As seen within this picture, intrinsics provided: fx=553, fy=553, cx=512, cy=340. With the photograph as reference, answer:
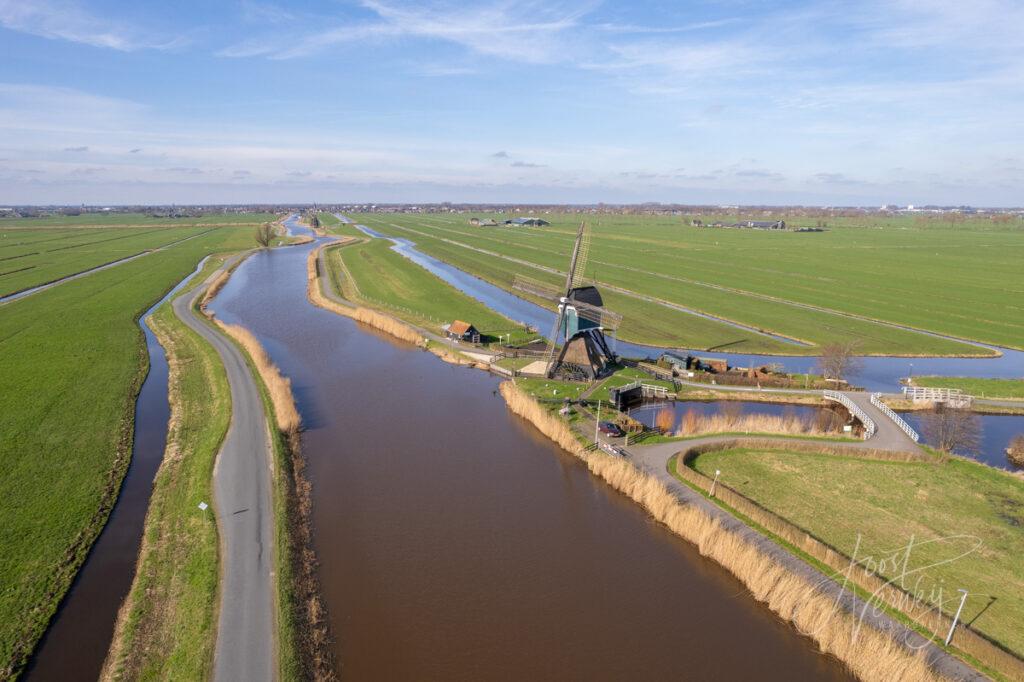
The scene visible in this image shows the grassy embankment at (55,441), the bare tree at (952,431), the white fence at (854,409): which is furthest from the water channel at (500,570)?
the bare tree at (952,431)

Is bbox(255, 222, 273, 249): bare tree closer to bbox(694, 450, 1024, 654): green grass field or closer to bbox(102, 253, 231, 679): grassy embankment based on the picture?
bbox(102, 253, 231, 679): grassy embankment

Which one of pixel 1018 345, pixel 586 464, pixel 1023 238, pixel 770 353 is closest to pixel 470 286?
pixel 770 353

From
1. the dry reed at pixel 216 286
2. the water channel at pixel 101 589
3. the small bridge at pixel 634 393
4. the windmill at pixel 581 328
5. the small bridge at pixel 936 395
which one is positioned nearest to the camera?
the water channel at pixel 101 589

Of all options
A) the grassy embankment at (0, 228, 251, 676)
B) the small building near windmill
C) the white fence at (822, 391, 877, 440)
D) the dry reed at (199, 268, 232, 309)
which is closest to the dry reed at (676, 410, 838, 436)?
the white fence at (822, 391, 877, 440)

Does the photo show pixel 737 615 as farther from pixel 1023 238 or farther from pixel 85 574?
pixel 1023 238

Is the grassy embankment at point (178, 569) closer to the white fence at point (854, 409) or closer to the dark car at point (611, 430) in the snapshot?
the dark car at point (611, 430)

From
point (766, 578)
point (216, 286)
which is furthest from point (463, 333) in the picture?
point (216, 286)

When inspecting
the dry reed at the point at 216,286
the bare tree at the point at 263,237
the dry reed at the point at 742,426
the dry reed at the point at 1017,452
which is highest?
the bare tree at the point at 263,237
